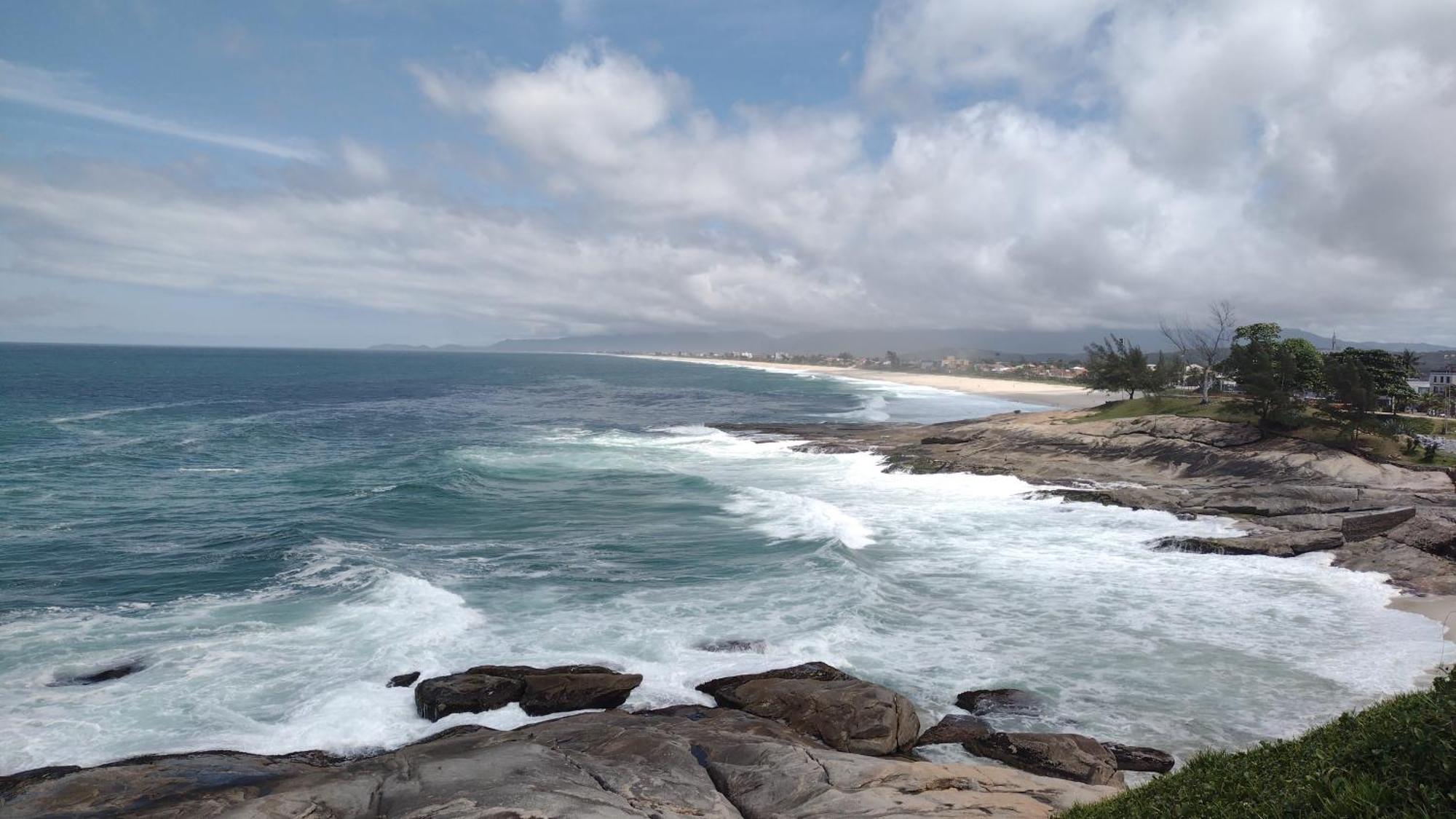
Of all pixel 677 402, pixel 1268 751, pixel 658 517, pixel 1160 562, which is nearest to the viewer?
pixel 1268 751

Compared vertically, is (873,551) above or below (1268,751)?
below

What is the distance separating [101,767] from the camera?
38.7ft

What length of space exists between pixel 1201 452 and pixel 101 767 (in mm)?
50082

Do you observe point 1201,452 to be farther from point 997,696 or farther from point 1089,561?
point 997,696

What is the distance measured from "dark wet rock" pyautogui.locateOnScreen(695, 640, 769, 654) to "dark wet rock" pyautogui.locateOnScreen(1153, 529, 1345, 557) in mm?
19480

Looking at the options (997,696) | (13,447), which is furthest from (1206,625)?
(13,447)

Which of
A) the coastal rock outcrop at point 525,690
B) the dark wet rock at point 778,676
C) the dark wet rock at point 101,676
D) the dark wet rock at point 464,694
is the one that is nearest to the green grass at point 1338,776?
the dark wet rock at point 778,676

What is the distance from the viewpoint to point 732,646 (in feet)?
64.4

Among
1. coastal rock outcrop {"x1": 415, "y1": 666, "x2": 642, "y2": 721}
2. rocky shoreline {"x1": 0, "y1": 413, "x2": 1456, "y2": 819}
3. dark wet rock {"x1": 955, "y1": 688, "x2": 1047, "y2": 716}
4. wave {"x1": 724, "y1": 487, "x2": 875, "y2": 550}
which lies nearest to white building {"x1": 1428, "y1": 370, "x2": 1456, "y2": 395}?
rocky shoreline {"x1": 0, "y1": 413, "x2": 1456, "y2": 819}

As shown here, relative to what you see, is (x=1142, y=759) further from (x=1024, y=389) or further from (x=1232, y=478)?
(x=1024, y=389)

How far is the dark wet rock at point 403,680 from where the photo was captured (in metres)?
17.3

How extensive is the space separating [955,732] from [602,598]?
39.9 feet

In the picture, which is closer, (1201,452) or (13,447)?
(1201,452)

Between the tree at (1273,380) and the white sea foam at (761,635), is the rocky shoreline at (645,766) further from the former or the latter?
the tree at (1273,380)
